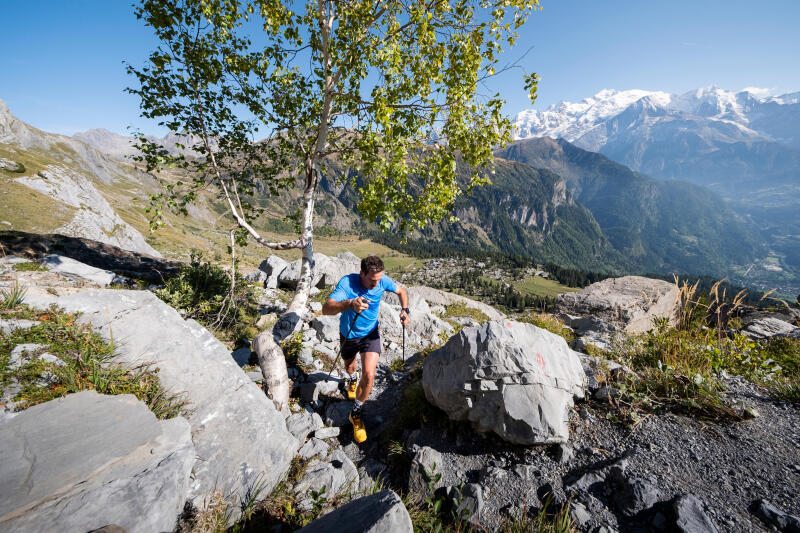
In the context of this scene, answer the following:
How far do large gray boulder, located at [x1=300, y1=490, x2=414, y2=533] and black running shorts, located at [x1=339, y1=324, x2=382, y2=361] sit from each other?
3.73 m

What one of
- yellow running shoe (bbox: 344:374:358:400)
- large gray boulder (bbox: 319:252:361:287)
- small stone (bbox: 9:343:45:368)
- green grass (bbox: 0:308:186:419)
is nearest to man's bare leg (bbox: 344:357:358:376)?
yellow running shoe (bbox: 344:374:358:400)

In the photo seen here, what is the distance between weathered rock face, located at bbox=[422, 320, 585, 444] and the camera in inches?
203

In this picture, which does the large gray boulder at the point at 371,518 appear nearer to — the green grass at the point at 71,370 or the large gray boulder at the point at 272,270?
the green grass at the point at 71,370

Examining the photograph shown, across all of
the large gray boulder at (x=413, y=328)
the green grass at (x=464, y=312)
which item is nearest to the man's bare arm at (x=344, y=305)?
the large gray boulder at (x=413, y=328)

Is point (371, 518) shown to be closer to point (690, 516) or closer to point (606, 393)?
point (690, 516)

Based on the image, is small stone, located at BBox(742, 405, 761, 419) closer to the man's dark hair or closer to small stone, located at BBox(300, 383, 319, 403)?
the man's dark hair

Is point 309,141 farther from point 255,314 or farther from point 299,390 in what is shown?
point 299,390

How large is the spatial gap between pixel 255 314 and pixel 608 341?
13.0m

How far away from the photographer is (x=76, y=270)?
10.2m

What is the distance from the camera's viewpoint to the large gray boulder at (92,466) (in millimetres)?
2842

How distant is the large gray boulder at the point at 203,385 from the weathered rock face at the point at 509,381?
10.4ft

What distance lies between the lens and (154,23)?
8.02 m

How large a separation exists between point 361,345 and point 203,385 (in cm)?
331

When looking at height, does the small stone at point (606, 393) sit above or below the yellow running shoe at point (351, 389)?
above
